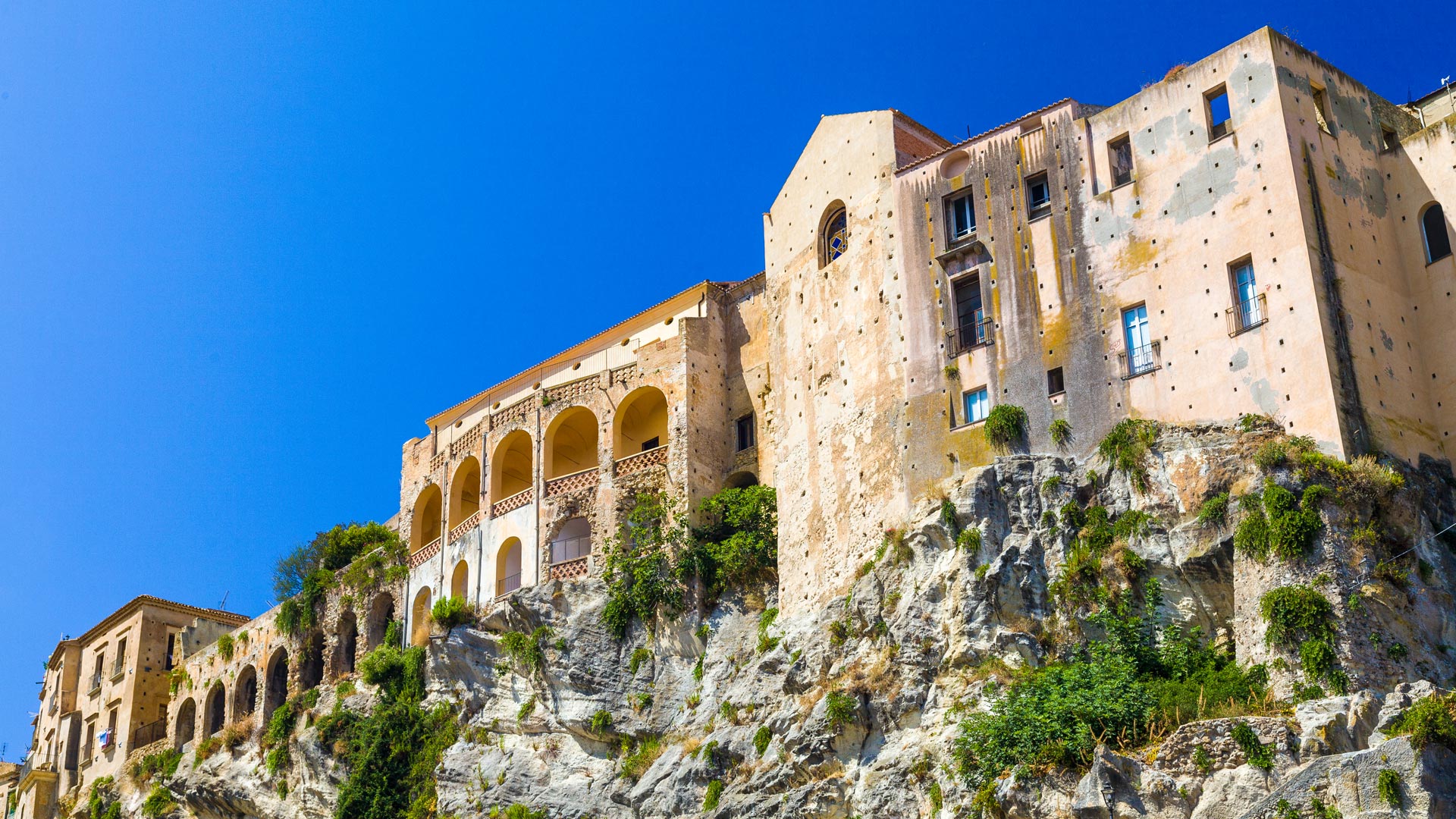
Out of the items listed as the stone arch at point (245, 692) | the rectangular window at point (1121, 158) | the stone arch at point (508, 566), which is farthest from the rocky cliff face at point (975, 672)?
the stone arch at point (245, 692)

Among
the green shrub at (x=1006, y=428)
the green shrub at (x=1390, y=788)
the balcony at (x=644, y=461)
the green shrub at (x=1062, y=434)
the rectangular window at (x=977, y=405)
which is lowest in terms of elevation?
the green shrub at (x=1390, y=788)

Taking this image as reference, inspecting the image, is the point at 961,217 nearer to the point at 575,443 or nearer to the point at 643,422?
the point at 643,422

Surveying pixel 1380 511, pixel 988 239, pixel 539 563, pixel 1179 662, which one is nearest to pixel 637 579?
pixel 539 563

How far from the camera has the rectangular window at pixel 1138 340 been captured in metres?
31.8

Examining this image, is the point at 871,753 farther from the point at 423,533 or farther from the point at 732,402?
the point at 423,533

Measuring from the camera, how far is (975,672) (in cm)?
2989

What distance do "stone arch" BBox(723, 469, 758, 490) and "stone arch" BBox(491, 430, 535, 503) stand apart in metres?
7.06

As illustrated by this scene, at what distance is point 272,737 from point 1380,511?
1346 inches

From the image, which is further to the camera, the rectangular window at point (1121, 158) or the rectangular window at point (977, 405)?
the rectangular window at point (977, 405)

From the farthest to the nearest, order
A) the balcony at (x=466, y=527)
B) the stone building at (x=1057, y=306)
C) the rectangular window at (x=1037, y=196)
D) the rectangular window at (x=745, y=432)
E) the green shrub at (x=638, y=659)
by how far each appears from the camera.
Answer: the balcony at (x=466, y=527)
the rectangular window at (x=745, y=432)
the green shrub at (x=638, y=659)
the rectangular window at (x=1037, y=196)
the stone building at (x=1057, y=306)

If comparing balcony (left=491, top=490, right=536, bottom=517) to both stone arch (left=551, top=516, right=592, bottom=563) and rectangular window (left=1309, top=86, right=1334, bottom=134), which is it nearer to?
stone arch (left=551, top=516, right=592, bottom=563)

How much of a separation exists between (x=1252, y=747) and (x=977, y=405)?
1112 centimetres

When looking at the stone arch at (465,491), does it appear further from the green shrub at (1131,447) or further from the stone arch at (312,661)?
the green shrub at (1131,447)

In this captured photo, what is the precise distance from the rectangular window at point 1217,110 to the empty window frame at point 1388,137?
11.3ft
